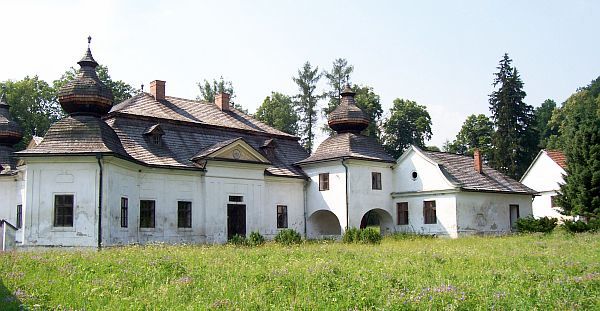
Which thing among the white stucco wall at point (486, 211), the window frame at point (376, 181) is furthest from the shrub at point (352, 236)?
the white stucco wall at point (486, 211)

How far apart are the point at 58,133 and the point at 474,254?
51.3 feet

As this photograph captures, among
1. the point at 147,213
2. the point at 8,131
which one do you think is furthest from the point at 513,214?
the point at 8,131

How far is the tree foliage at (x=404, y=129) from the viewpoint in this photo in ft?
182

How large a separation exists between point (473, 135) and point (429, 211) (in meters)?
33.5

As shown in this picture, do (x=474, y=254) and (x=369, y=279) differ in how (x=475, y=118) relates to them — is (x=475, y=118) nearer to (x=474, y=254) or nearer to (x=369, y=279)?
(x=474, y=254)

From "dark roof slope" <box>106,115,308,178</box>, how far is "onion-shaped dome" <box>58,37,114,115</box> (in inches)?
79.5

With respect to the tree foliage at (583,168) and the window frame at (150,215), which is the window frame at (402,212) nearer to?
the tree foliage at (583,168)

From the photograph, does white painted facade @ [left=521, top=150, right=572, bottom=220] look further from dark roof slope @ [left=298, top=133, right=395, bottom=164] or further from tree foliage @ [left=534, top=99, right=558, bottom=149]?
tree foliage @ [left=534, top=99, right=558, bottom=149]

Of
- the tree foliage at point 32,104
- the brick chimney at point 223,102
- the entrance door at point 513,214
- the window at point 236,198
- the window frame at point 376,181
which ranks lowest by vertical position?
the entrance door at point 513,214

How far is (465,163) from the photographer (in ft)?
110

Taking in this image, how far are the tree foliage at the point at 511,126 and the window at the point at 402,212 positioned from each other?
21.5 meters

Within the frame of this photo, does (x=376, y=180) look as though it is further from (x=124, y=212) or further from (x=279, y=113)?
(x=279, y=113)

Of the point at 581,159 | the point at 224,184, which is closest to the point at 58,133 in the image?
the point at 224,184

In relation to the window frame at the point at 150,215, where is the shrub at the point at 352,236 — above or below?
below
